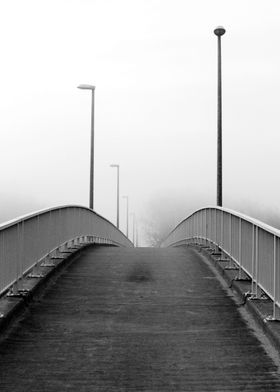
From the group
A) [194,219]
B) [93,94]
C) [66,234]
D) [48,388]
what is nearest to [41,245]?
[66,234]

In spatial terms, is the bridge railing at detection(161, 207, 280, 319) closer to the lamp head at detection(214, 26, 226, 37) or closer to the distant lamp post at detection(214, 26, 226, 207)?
the distant lamp post at detection(214, 26, 226, 207)

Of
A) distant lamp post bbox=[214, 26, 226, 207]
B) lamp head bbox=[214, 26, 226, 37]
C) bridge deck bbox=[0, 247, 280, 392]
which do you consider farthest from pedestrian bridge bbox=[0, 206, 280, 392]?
lamp head bbox=[214, 26, 226, 37]

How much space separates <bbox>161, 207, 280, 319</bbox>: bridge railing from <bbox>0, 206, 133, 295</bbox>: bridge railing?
10.2ft

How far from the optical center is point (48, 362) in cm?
565

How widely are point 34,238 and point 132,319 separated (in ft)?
8.82

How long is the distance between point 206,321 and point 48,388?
2.77 meters

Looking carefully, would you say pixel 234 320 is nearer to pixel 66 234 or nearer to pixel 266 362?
pixel 266 362

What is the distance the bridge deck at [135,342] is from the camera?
5.14m

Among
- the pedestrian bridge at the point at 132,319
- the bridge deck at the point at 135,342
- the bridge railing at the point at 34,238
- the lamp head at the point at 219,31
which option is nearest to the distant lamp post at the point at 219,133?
the lamp head at the point at 219,31

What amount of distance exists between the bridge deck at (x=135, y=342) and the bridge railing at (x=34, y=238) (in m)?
0.56

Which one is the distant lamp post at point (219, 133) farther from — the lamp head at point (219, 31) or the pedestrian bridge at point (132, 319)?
the pedestrian bridge at point (132, 319)

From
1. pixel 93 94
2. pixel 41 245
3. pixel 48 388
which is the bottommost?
pixel 48 388

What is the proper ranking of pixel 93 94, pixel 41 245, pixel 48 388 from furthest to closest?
pixel 93 94 → pixel 41 245 → pixel 48 388

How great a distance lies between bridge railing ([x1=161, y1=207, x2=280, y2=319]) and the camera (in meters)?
6.67
